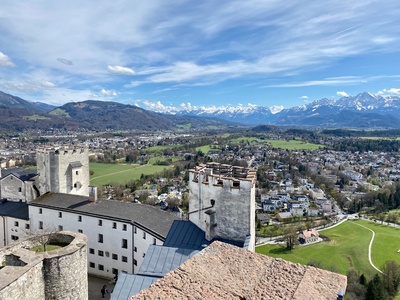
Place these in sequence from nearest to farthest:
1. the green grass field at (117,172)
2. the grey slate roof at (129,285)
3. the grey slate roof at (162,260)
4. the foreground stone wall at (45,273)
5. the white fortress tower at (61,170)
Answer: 1. the grey slate roof at (129,285)
2. the grey slate roof at (162,260)
3. the foreground stone wall at (45,273)
4. the white fortress tower at (61,170)
5. the green grass field at (117,172)

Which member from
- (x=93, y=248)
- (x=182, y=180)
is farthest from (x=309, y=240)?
(x=93, y=248)

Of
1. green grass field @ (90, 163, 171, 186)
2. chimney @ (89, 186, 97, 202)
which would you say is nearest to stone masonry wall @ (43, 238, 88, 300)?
chimney @ (89, 186, 97, 202)

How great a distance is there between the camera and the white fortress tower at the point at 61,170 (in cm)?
3272

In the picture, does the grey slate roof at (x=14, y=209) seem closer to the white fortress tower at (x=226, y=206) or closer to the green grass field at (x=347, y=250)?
the white fortress tower at (x=226, y=206)

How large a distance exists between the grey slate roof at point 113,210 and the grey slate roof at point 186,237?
247 inches

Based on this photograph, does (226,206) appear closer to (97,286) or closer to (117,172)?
(97,286)

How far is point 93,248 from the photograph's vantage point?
2872 cm

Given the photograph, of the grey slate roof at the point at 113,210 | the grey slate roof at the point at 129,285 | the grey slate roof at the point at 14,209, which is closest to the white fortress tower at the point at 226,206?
the grey slate roof at the point at 129,285

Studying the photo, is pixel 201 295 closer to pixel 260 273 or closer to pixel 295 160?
pixel 260 273

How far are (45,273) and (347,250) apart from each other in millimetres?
67105

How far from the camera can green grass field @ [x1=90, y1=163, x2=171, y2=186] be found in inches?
3943

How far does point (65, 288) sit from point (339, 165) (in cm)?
16792

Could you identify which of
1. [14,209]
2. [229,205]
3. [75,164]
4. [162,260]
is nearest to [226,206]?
[229,205]

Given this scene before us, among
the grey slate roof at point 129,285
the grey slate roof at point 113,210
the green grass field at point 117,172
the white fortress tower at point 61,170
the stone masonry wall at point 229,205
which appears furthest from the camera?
the green grass field at point 117,172
